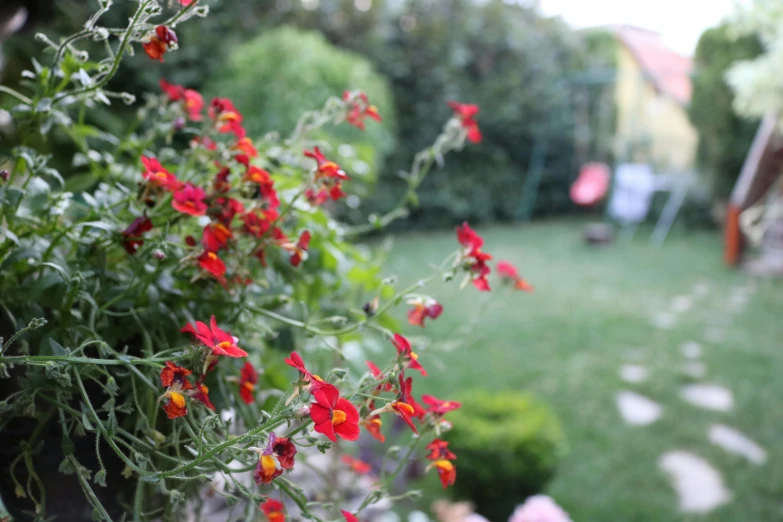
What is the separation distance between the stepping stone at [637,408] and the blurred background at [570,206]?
11 millimetres

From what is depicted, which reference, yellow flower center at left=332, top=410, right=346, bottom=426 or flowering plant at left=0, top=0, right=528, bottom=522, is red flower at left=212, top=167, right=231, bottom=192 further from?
yellow flower center at left=332, top=410, right=346, bottom=426

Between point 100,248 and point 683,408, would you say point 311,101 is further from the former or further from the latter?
point 100,248

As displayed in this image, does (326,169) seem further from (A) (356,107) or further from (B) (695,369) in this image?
(B) (695,369)

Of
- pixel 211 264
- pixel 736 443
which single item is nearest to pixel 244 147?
pixel 211 264

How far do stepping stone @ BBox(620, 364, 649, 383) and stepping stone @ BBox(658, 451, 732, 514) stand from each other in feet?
2.00

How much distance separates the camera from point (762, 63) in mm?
2844

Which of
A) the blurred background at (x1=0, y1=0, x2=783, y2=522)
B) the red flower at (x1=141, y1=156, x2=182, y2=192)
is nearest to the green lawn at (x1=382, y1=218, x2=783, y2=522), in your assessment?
the blurred background at (x1=0, y1=0, x2=783, y2=522)

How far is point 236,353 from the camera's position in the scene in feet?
1.41

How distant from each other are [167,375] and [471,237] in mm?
297

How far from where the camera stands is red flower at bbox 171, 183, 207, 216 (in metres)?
0.54

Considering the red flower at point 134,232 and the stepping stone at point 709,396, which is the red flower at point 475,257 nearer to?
the red flower at point 134,232

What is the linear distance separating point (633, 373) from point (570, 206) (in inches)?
198

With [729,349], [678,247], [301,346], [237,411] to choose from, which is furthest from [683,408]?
[678,247]

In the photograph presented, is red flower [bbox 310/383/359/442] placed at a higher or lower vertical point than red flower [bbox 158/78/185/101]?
lower
